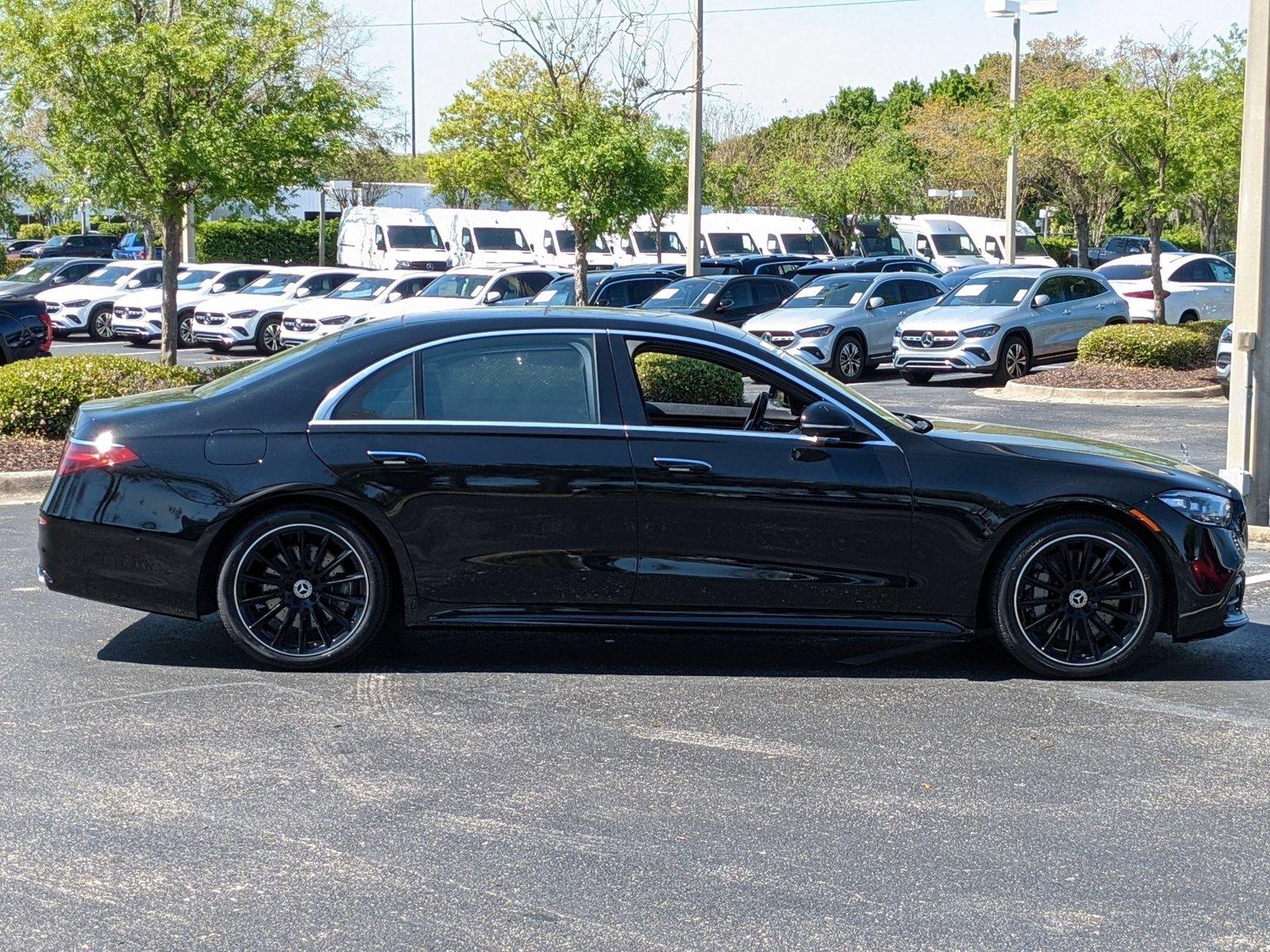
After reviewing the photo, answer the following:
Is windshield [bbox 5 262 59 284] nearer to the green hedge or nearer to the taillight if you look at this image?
the green hedge

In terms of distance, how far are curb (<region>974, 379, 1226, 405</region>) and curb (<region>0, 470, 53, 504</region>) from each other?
12.4m

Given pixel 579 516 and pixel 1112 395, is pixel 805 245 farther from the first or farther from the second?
pixel 579 516

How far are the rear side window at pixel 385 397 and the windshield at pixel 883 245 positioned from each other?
3798cm

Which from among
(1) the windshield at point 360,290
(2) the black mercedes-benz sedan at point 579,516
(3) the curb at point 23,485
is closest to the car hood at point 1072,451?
(2) the black mercedes-benz sedan at point 579,516

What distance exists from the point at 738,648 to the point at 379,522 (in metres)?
1.83

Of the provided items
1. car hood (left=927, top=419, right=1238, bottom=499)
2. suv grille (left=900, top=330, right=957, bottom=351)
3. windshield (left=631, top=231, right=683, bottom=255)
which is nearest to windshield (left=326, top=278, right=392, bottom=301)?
suv grille (left=900, top=330, right=957, bottom=351)

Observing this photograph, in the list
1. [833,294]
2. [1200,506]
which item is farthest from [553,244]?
[1200,506]

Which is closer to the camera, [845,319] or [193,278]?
[845,319]

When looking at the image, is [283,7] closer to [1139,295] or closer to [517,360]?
[517,360]

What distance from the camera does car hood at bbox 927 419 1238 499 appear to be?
275 inches

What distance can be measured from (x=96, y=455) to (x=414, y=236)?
111 feet

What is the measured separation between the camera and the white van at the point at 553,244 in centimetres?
4019

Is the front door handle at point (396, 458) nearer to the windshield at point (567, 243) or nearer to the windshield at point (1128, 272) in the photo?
the windshield at point (1128, 272)

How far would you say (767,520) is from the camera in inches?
267
